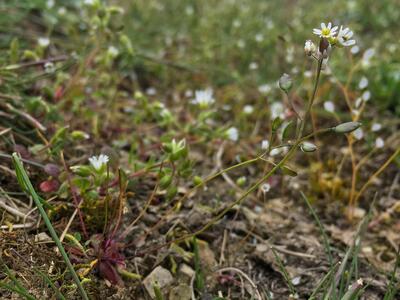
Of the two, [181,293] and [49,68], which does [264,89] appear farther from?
[181,293]

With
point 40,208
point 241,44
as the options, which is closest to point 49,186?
point 40,208

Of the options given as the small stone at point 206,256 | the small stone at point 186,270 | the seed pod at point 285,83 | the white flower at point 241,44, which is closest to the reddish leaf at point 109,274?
the small stone at point 186,270

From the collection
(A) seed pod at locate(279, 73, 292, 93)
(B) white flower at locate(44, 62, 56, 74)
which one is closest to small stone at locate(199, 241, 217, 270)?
(A) seed pod at locate(279, 73, 292, 93)

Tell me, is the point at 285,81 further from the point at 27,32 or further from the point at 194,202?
the point at 27,32

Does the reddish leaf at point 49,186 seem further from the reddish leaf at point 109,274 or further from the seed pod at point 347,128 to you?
the seed pod at point 347,128

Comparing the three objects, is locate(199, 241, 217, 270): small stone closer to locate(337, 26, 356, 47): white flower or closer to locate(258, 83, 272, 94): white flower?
locate(337, 26, 356, 47): white flower

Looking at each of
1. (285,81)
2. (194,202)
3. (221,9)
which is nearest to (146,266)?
(194,202)
